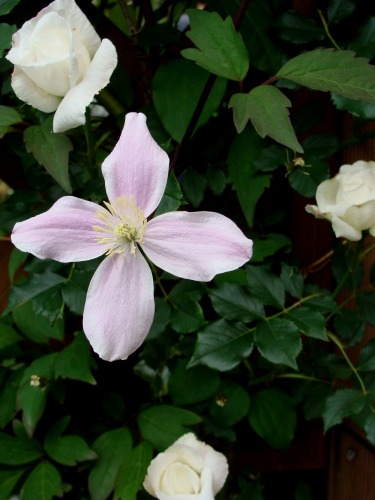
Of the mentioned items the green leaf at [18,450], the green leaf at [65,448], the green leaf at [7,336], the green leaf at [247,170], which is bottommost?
the green leaf at [18,450]

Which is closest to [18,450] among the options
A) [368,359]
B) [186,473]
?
[186,473]

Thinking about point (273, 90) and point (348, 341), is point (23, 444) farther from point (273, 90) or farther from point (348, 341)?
point (273, 90)

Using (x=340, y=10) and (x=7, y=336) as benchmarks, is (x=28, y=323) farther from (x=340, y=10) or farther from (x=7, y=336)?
(x=340, y=10)

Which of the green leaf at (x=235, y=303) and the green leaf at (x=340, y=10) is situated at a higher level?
the green leaf at (x=340, y=10)

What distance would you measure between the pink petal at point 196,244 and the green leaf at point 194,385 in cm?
37

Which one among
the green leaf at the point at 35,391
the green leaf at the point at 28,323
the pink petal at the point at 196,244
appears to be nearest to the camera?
the pink petal at the point at 196,244

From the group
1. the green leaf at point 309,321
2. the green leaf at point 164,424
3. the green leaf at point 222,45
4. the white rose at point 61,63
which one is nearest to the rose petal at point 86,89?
the white rose at point 61,63

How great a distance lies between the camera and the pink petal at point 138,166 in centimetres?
46

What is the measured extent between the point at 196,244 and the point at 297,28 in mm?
443

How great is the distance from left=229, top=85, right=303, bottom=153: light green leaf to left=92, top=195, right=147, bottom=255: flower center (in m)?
0.11

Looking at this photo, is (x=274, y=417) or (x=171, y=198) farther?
(x=274, y=417)

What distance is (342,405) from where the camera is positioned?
641 millimetres

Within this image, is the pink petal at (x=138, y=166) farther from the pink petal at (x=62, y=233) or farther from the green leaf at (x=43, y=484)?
the green leaf at (x=43, y=484)

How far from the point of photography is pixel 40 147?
54cm
